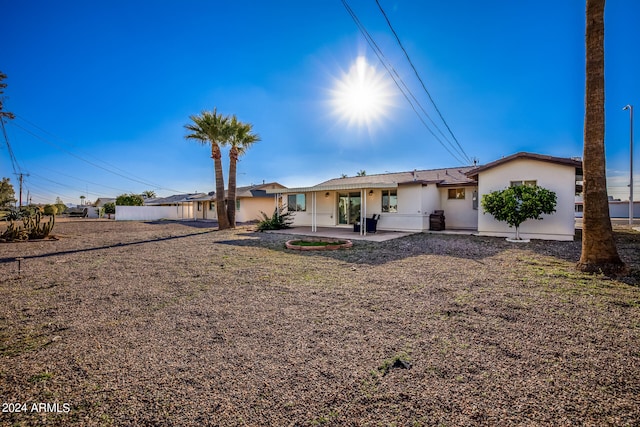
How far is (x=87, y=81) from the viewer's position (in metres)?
16.6

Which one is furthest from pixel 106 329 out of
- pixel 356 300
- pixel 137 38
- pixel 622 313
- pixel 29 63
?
pixel 29 63

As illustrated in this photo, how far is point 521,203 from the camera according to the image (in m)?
11.1

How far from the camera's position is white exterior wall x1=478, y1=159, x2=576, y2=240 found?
37.0 feet

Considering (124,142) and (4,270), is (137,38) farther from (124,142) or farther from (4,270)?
(124,142)

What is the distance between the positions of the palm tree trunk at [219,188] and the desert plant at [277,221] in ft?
8.70

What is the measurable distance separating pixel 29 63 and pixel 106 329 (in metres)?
18.5

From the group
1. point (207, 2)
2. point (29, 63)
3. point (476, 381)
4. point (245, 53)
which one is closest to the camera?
point (476, 381)

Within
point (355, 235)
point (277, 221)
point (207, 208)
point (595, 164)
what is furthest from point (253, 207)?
point (595, 164)

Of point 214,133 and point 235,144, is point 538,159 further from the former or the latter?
point 214,133

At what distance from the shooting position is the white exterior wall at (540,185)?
11266mm

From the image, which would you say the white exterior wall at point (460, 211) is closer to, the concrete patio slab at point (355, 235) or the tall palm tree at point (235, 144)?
the concrete patio slab at point (355, 235)

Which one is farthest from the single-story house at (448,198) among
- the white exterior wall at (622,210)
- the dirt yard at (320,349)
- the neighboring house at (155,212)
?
the white exterior wall at (622,210)

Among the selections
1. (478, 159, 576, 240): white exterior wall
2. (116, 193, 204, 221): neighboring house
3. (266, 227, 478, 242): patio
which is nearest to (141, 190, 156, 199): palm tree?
(116, 193, 204, 221): neighboring house

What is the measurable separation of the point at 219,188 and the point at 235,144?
10.4ft
